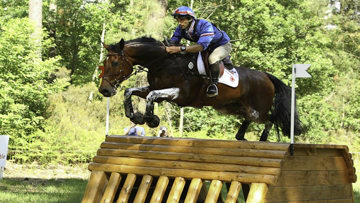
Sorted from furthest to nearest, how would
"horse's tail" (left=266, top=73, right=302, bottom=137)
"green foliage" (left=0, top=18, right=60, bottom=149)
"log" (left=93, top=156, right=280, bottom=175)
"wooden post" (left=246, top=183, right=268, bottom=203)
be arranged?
1. "green foliage" (left=0, top=18, right=60, bottom=149)
2. "horse's tail" (left=266, top=73, right=302, bottom=137)
3. "log" (left=93, top=156, right=280, bottom=175)
4. "wooden post" (left=246, top=183, right=268, bottom=203)

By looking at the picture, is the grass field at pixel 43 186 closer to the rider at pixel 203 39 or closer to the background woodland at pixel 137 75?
the background woodland at pixel 137 75

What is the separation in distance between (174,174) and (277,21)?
805 inches

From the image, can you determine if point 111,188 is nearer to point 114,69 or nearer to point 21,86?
point 114,69

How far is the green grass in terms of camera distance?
24.7 feet

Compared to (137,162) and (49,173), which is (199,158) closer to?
(137,162)

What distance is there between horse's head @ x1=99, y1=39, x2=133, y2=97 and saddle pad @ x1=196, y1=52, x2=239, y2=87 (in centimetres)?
86

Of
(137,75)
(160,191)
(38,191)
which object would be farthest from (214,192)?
(137,75)

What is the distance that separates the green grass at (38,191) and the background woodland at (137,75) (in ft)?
11.7

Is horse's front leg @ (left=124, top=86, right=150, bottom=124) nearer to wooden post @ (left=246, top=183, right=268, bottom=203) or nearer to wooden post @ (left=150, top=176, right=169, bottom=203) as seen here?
wooden post @ (left=150, top=176, right=169, bottom=203)

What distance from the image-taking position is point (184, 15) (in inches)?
239

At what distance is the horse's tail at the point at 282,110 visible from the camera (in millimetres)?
7234

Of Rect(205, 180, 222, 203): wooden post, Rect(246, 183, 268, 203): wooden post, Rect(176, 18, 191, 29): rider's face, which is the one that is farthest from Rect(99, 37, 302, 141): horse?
Rect(246, 183, 268, 203): wooden post

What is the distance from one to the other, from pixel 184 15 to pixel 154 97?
112cm

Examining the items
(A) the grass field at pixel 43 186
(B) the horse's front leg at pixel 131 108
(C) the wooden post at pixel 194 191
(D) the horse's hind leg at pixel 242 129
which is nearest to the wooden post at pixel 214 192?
(C) the wooden post at pixel 194 191
